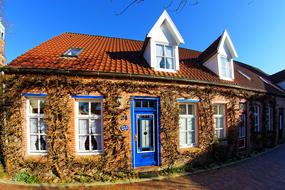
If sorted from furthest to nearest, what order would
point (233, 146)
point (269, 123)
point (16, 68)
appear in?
point (269, 123) → point (233, 146) → point (16, 68)

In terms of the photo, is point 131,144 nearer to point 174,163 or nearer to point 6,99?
point 174,163

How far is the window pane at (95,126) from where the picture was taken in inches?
273

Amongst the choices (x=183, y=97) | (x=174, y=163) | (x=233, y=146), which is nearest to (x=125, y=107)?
(x=183, y=97)

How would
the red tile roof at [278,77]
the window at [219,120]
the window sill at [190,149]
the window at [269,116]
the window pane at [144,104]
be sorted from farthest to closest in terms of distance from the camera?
the red tile roof at [278,77], the window at [269,116], the window at [219,120], the window sill at [190,149], the window pane at [144,104]

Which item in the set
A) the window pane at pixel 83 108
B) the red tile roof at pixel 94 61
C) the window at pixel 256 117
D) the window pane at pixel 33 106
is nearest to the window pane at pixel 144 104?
the red tile roof at pixel 94 61

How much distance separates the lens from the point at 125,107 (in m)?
7.04

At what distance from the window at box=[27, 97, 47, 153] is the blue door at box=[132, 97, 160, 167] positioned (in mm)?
3594

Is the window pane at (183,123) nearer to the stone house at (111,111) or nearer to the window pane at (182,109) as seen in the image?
the stone house at (111,111)

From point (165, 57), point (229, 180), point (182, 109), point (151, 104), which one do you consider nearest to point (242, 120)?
point (182, 109)

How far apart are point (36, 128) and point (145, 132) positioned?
4.41 metres

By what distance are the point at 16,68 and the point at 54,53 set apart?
2067 millimetres

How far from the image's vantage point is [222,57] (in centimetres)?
1018

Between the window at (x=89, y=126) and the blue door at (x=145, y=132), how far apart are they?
1.43 meters

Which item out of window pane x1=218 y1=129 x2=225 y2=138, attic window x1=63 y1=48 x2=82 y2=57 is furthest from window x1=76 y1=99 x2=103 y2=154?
window pane x1=218 y1=129 x2=225 y2=138
